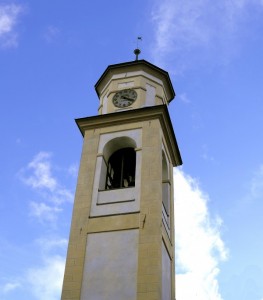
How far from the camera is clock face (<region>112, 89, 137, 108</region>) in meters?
20.4

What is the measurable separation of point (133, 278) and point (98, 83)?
37.0 ft

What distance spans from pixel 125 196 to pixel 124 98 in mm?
5858

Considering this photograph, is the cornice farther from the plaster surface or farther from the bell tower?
the plaster surface

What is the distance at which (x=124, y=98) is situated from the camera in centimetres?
2067

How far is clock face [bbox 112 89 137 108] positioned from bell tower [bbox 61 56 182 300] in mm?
47

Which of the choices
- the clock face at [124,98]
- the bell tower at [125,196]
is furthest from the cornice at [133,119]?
the clock face at [124,98]

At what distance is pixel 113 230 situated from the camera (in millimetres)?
15445

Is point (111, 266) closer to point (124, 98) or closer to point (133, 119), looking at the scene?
point (133, 119)

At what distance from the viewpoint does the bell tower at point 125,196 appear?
14.3 metres

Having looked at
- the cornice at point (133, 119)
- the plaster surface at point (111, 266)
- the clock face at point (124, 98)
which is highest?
the clock face at point (124, 98)

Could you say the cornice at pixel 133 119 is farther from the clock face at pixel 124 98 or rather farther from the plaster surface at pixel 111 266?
the plaster surface at pixel 111 266

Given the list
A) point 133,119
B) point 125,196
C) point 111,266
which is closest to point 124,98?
point 133,119

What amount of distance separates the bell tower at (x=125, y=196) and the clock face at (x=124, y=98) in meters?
0.05

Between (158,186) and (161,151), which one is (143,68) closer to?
(161,151)
